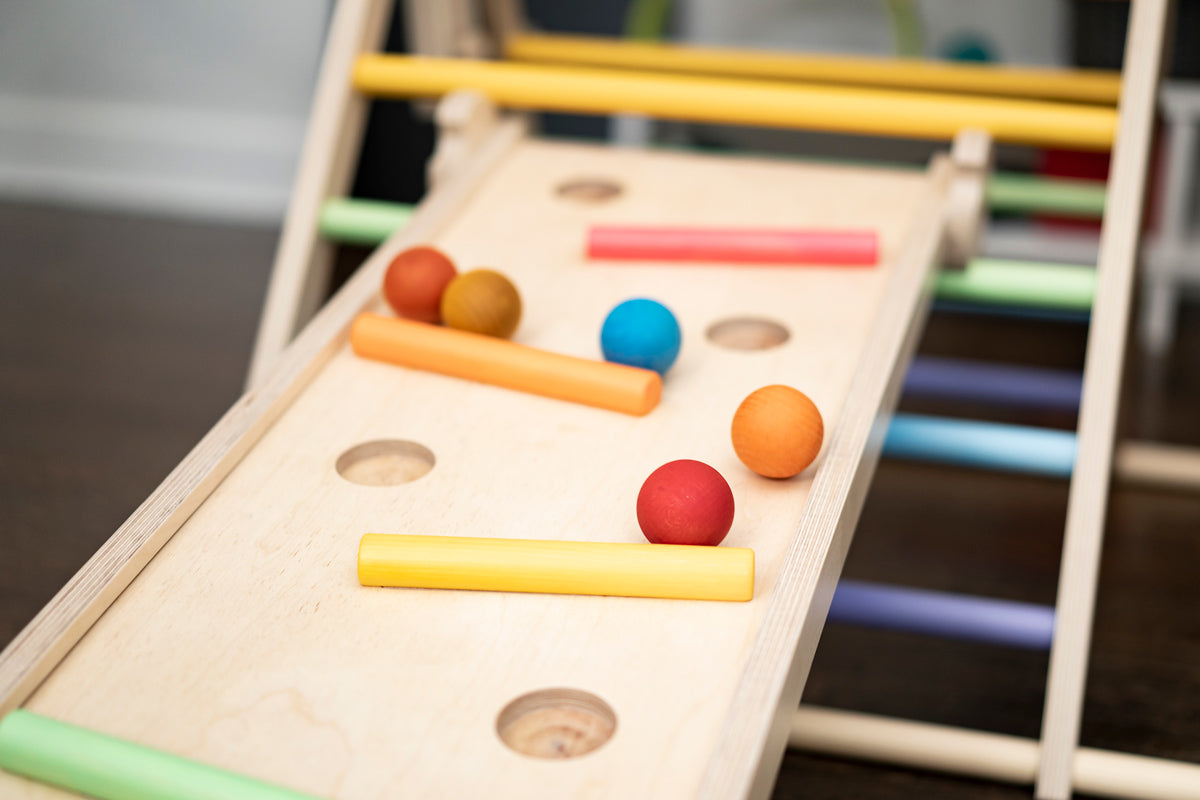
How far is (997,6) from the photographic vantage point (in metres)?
2.04

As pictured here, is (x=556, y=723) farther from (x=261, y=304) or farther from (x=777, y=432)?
(x=261, y=304)

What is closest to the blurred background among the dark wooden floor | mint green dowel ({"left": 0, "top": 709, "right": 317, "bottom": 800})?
the dark wooden floor

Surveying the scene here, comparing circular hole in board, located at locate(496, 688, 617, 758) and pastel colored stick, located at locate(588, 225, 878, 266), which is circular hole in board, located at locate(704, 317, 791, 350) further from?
circular hole in board, located at locate(496, 688, 617, 758)

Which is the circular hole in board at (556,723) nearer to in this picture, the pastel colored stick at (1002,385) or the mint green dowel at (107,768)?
the mint green dowel at (107,768)

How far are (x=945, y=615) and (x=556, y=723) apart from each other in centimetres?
67

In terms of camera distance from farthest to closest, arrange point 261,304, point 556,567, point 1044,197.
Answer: point 261,304 → point 1044,197 → point 556,567

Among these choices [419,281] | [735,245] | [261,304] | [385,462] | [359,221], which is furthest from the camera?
[261,304]

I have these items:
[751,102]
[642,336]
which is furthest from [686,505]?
[751,102]

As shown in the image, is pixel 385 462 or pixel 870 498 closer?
pixel 385 462

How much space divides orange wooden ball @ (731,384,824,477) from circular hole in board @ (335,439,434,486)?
21 cm

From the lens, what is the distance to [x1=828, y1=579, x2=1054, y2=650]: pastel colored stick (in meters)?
1.15

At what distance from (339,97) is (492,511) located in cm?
61

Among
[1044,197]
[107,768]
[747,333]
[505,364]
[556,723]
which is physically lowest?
[107,768]

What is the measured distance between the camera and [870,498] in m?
1.62
